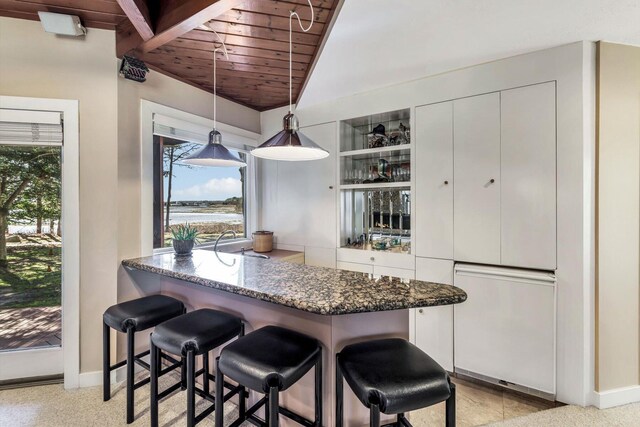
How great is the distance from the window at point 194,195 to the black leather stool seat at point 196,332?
1.21 meters

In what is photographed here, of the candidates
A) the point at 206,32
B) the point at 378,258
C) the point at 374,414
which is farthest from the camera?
the point at 378,258

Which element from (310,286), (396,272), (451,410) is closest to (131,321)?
(310,286)

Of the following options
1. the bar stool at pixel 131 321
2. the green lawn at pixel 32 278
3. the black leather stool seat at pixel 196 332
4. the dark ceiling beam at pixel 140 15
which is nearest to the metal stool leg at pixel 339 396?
the black leather stool seat at pixel 196 332

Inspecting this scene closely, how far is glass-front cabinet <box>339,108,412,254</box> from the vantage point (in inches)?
116

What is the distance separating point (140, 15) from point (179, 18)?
226 mm

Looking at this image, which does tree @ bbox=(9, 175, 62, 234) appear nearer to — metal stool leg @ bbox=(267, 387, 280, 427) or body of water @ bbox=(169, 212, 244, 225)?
body of water @ bbox=(169, 212, 244, 225)

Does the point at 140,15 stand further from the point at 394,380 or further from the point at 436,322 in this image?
the point at 436,322

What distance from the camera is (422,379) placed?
3.67 ft

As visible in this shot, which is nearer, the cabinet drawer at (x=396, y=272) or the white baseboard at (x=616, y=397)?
the white baseboard at (x=616, y=397)

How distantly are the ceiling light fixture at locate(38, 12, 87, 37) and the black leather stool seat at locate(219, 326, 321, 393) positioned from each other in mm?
2337

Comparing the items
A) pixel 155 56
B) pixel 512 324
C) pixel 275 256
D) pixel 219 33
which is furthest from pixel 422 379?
pixel 155 56

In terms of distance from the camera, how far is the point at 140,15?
1674 mm

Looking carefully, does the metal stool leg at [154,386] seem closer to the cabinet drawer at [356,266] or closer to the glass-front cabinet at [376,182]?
the cabinet drawer at [356,266]

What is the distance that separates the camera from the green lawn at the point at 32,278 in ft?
7.04
